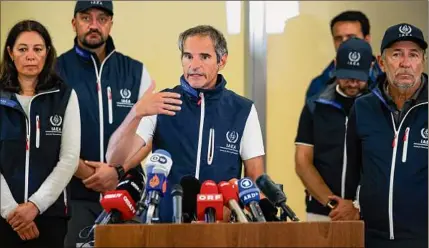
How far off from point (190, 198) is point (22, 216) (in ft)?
3.54

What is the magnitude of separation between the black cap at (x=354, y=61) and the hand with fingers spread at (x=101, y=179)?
119 centimetres

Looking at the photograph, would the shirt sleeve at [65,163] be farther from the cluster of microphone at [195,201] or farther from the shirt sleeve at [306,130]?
the shirt sleeve at [306,130]

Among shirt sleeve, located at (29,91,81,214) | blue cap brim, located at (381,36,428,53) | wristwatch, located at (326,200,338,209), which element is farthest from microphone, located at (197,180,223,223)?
wristwatch, located at (326,200,338,209)

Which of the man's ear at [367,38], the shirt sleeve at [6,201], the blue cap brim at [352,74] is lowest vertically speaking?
the shirt sleeve at [6,201]

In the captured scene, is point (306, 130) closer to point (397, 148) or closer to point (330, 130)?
point (330, 130)

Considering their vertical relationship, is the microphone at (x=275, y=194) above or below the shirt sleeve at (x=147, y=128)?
below

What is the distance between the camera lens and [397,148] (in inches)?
137

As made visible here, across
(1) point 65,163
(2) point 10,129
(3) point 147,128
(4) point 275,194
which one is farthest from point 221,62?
(2) point 10,129

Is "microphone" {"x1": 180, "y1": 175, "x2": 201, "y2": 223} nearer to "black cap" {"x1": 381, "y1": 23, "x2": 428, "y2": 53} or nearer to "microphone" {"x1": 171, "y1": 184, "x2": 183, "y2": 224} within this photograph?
"microphone" {"x1": 171, "y1": 184, "x2": 183, "y2": 224}

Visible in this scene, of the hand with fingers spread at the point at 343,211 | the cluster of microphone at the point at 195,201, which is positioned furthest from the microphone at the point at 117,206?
the hand with fingers spread at the point at 343,211

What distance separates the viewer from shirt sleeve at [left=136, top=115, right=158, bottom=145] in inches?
120

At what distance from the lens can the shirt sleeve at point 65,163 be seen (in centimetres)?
346

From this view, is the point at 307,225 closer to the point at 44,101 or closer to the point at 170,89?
the point at 170,89

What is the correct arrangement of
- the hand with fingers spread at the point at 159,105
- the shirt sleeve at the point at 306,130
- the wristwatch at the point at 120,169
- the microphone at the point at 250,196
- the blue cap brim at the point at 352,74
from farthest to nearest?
the shirt sleeve at the point at 306,130
the blue cap brim at the point at 352,74
the wristwatch at the point at 120,169
the hand with fingers spread at the point at 159,105
the microphone at the point at 250,196
